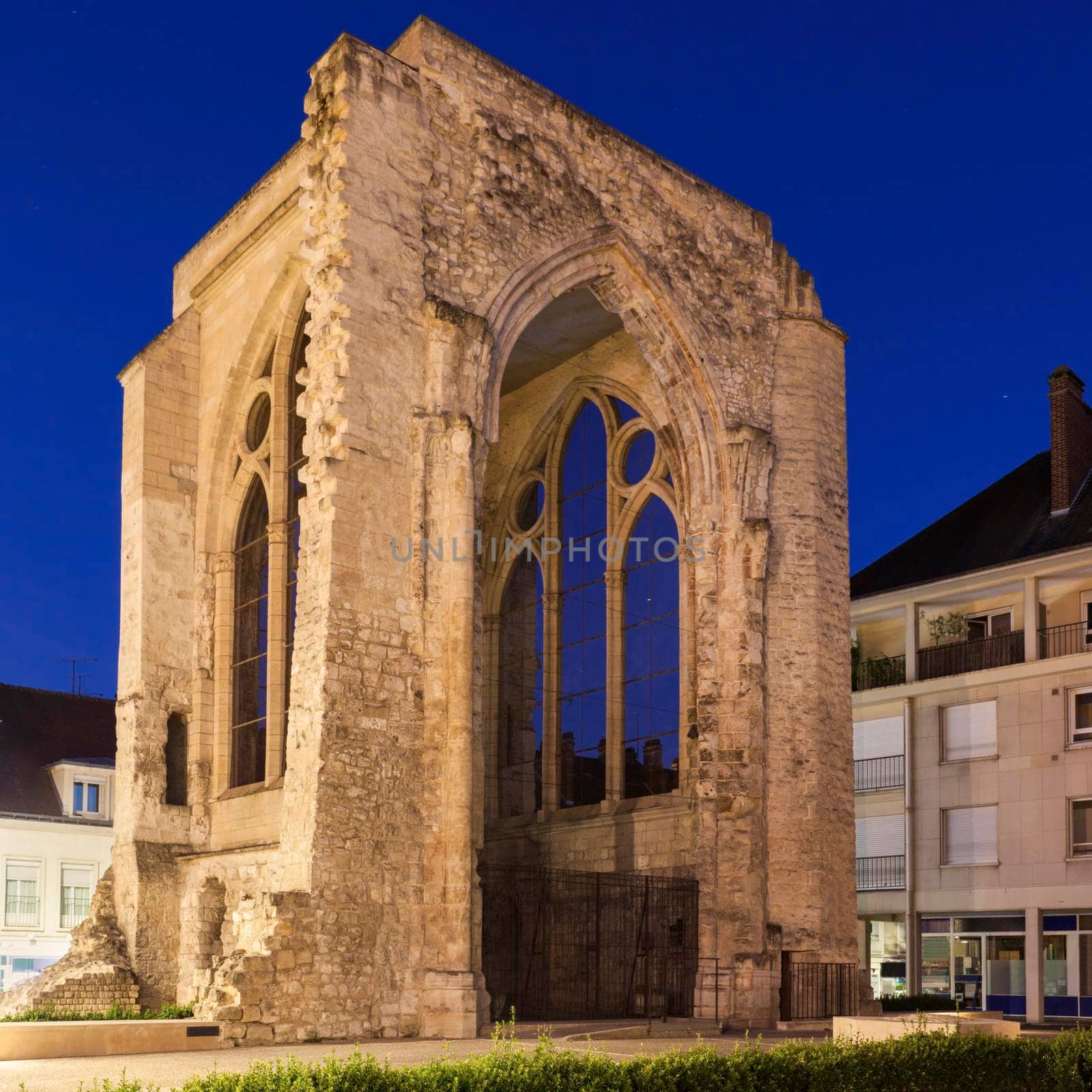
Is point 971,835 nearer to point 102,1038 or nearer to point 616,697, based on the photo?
point 616,697

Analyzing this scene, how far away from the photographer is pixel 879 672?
24.0 metres

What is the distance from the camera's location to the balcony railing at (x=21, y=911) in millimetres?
24328

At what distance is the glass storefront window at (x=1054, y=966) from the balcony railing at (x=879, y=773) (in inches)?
127

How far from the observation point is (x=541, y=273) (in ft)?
49.9

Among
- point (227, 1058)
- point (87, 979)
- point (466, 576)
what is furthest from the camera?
Result: point (87, 979)

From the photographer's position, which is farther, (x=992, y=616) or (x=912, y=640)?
(x=912, y=640)

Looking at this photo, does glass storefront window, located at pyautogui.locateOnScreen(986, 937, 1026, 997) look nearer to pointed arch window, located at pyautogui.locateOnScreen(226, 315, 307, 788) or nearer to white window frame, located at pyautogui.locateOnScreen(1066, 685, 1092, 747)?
white window frame, located at pyautogui.locateOnScreen(1066, 685, 1092, 747)

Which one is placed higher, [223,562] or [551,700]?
[223,562]

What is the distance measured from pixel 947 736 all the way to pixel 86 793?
1512 centimetres

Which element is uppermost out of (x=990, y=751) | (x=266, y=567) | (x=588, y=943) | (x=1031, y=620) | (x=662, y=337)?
(x=662, y=337)

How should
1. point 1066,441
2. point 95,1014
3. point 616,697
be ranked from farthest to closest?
point 1066,441 → point 616,697 → point 95,1014

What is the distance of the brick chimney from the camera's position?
2258 cm

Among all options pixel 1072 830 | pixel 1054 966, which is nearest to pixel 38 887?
pixel 1054 966

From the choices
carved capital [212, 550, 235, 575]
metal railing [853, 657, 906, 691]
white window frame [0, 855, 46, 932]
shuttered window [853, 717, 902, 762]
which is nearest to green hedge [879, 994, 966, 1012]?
shuttered window [853, 717, 902, 762]
